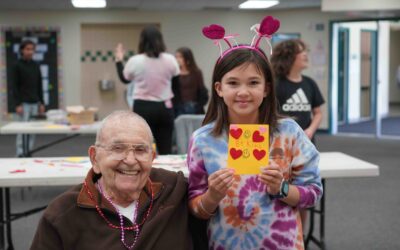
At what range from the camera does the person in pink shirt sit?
430 centimetres

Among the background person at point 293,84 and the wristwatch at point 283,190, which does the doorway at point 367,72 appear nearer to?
the background person at point 293,84

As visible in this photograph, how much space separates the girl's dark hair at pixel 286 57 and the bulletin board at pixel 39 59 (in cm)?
800

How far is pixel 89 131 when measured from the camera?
4.96 meters

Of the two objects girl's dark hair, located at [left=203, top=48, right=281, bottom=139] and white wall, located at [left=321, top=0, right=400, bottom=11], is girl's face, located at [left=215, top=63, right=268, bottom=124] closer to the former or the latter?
girl's dark hair, located at [left=203, top=48, right=281, bottom=139]

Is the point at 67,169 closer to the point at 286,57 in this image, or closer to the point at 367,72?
the point at 286,57

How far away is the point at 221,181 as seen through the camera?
5.14ft

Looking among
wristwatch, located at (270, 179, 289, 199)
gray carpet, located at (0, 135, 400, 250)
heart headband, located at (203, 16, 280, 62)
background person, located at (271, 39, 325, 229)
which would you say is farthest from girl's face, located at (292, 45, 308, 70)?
wristwatch, located at (270, 179, 289, 199)

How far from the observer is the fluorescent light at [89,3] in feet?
31.9

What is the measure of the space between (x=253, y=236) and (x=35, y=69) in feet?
20.2

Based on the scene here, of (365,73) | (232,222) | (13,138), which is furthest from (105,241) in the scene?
(365,73)

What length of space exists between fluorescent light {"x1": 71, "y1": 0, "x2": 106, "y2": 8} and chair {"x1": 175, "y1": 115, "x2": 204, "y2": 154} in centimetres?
578

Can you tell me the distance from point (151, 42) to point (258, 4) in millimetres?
6308

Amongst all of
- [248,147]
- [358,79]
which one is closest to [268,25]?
[248,147]

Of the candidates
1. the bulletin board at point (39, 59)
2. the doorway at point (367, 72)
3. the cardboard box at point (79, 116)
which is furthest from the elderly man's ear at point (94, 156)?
the doorway at point (367, 72)
